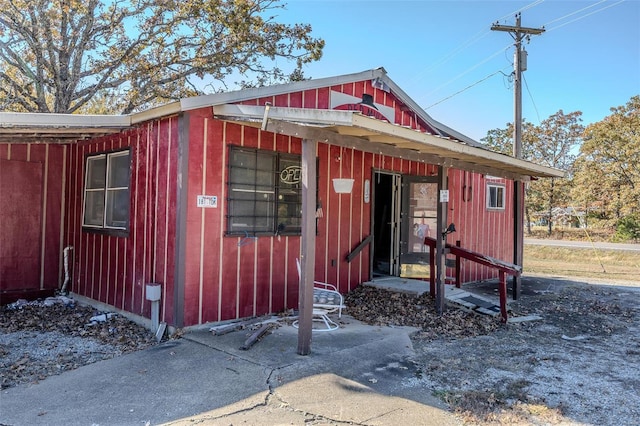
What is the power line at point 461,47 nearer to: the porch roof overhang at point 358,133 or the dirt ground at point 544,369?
the porch roof overhang at point 358,133

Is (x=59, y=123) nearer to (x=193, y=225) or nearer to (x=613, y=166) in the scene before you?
(x=193, y=225)

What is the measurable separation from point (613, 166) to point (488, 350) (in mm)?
27067

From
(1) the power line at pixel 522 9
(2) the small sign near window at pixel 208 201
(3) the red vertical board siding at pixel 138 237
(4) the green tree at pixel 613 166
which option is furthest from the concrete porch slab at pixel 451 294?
(4) the green tree at pixel 613 166

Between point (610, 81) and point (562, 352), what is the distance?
83.4ft

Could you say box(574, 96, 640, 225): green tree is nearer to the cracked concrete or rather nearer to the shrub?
the shrub

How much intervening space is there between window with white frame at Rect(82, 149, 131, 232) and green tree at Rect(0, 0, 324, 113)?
17.6 feet

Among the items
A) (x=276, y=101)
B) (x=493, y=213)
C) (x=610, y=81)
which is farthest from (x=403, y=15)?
(x=610, y=81)

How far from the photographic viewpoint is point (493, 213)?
10.5 meters

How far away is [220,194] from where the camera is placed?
5.32 metres

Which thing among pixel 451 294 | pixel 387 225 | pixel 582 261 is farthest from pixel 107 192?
pixel 582 261

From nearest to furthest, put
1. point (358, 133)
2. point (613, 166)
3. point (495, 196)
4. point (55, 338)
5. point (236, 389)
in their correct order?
point (236, 389)
point (358, 133)
point (55, 338)
point (495, 196)
point (613, 166)

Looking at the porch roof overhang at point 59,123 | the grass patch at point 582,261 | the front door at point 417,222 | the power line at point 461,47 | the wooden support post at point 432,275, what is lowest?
the grass patch at point 582,261

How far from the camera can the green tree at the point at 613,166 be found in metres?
25.4

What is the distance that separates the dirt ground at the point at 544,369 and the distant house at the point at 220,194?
6.34ft
